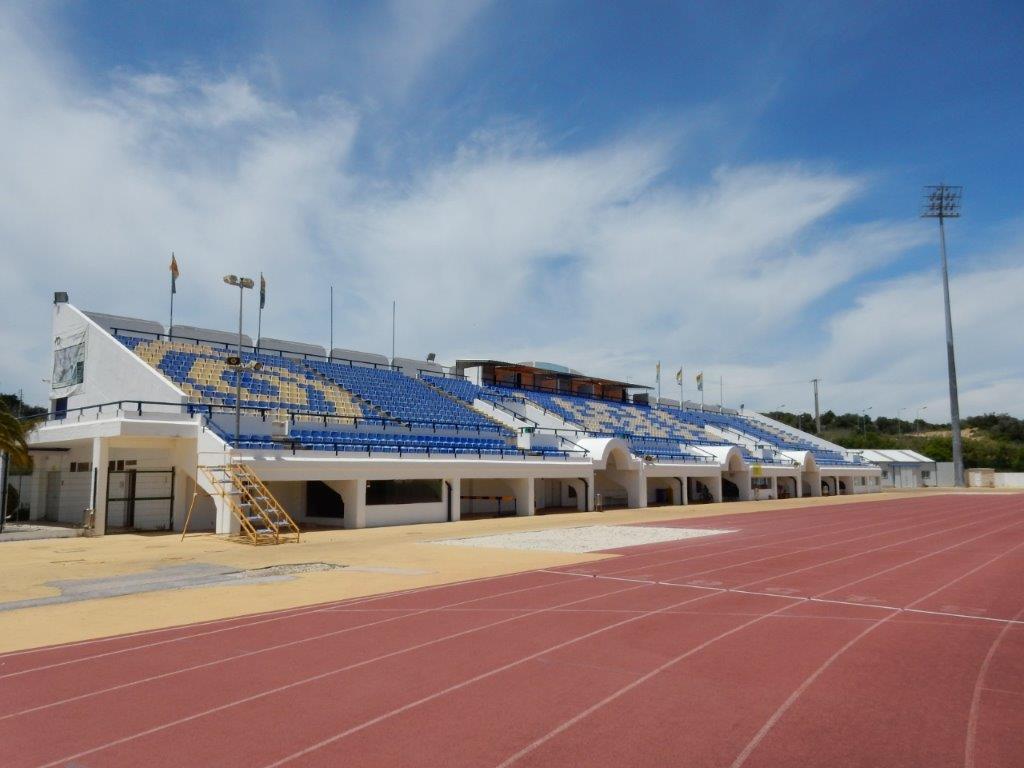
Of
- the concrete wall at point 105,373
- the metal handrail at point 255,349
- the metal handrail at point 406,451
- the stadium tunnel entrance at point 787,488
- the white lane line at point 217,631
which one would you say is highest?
the metal handrail at point 255,349

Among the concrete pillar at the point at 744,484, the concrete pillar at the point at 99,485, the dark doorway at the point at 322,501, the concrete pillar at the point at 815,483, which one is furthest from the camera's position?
the concrete pillar at the point at 815,483

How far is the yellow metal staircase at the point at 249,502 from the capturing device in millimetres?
22000

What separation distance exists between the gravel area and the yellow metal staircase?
4805mm

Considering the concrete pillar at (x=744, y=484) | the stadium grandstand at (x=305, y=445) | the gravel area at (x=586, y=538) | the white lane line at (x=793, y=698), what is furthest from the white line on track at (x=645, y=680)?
the concrete pillar at (x=744, y=484)

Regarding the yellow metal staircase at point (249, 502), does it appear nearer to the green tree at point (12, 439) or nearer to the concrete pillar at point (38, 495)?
the green tree at point (12, 439)

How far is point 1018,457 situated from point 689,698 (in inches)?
4337

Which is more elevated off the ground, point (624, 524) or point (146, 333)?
point (146, 333)

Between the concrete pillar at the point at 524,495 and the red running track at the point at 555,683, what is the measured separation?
72.2 ft

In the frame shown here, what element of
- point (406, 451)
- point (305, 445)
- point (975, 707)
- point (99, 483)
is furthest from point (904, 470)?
point (975, 707)

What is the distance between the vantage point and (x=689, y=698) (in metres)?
6.99

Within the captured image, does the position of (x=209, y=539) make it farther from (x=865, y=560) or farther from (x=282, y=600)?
(x=865, y=560)

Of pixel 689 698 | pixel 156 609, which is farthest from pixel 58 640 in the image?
pixel 689 698

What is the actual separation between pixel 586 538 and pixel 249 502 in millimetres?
10532

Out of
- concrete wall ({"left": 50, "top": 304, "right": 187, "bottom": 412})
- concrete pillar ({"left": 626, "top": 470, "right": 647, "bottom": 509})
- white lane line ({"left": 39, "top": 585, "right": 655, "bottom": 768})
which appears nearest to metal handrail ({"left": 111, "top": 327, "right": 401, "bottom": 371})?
concrete wall ({"left": 50, "top": 304, "right": 187, "bottom": 412})
